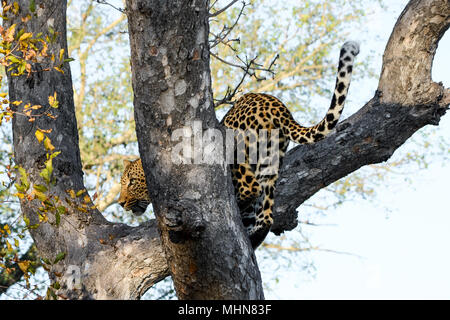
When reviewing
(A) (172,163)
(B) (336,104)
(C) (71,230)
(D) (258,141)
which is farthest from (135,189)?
(A) (172,163)

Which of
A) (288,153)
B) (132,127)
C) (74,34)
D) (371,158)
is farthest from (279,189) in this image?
(74,34)

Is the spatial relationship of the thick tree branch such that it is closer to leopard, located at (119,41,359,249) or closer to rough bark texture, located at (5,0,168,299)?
leopard, located at (119,41,359,249)

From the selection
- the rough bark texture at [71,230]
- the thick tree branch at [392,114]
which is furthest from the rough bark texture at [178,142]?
the thick tree branch at [392,114]

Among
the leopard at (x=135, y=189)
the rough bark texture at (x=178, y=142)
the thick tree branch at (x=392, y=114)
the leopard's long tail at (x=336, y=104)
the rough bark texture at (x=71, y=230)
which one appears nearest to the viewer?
the rough bark texture at (x=178, y=142)

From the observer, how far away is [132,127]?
531 inches

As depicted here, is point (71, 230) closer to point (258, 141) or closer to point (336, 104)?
point (258, 141)

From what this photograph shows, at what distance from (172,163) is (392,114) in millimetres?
2155

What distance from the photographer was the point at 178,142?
405cm

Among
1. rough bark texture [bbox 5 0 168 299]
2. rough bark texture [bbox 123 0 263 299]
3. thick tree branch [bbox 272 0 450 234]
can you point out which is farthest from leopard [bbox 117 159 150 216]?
rough bark texture [bbox 123 0 263 299]

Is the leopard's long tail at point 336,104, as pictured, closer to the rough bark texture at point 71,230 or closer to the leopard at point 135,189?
the rough bark texture at point 71,230

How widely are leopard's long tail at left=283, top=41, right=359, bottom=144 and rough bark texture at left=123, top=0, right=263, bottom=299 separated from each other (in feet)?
4.03

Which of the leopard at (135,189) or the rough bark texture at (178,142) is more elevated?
the leopard at (135,189)

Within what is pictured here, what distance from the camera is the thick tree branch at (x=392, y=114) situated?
5297mm
